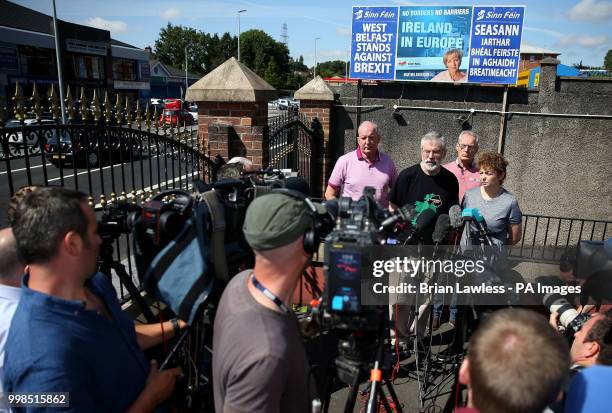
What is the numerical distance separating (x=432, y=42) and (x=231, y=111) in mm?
4483

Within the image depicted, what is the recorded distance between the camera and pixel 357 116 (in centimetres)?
782

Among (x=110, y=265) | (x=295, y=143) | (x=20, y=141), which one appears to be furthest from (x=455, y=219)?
(x=295, y=143)

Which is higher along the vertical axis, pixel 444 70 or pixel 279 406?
pixel 444 70

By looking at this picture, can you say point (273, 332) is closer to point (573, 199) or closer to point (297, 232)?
point (297, 232)

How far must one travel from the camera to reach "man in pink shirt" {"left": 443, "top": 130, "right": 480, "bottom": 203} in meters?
4.27

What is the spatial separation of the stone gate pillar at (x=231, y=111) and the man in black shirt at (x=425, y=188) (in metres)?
1.73

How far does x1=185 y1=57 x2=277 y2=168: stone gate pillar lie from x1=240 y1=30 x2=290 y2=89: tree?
71.5 metres

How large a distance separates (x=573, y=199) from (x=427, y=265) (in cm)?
540

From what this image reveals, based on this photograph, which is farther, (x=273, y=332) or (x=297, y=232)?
(x=297, y=232)

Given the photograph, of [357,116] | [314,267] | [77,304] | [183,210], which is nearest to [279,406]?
[77,304]

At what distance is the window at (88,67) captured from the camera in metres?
31.9

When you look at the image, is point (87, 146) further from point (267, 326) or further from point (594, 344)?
point (594, 344)

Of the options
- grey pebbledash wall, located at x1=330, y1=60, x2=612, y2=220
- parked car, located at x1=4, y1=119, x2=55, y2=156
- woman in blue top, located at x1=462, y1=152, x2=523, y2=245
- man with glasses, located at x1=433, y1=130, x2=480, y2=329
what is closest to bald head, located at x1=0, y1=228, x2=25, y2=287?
parked car, located at x1=4, y1=119, x2=55, y2=156

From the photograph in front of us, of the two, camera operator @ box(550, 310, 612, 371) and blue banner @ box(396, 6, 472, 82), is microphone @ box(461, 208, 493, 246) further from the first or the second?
blue banner @ box(396, 6, 472, 82)
